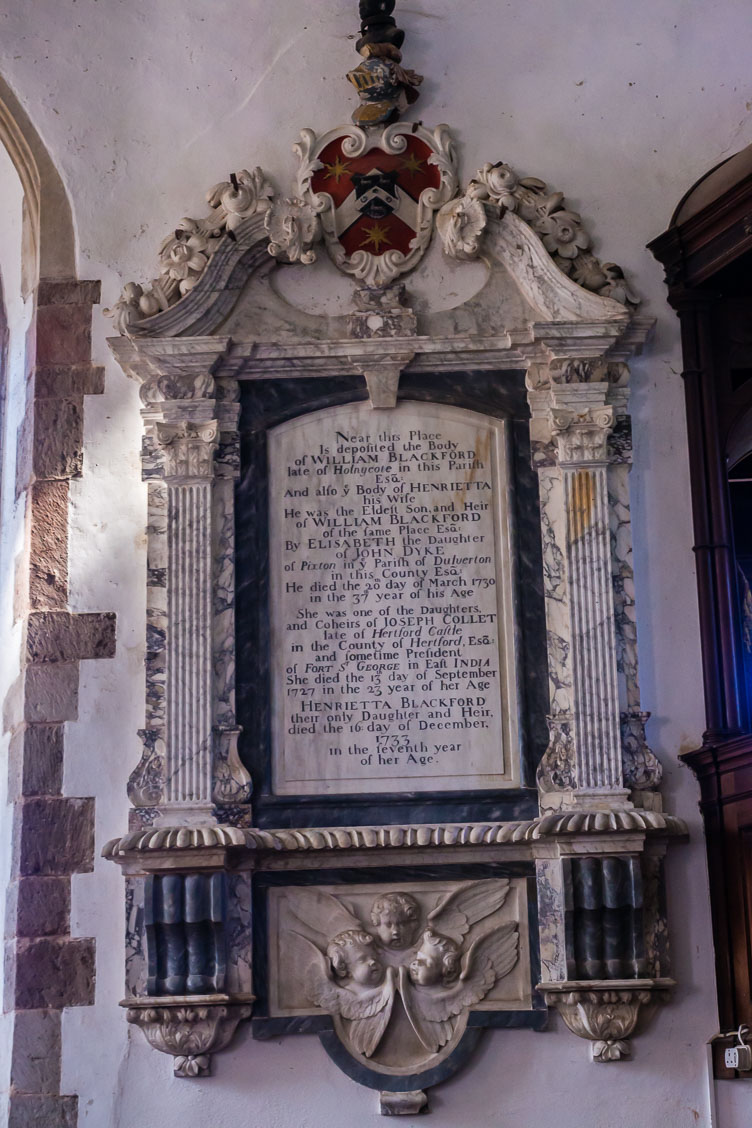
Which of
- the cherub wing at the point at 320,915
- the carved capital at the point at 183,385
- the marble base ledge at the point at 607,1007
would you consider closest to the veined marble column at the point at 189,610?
the carved capital at the point at 183,385

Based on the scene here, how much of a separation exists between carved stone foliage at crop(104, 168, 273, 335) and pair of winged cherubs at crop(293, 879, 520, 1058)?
7.70 ft

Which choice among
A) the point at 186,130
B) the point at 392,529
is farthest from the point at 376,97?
the point at 392,529

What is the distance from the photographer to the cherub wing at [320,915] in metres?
5.72

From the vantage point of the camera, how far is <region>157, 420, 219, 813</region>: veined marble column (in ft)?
19.1

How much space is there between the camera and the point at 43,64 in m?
6.57

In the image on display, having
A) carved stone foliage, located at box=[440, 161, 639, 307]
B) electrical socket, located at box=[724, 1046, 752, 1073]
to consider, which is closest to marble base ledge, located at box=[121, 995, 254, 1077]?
electrical socket, located at box=[724, 1046, 752, 1073]

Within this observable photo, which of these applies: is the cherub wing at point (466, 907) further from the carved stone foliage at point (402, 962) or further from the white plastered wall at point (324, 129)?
the white plastered wall at point (324, 129)

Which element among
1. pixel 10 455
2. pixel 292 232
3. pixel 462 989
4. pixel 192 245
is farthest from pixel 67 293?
pixel 462 989

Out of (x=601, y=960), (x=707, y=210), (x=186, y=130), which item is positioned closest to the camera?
(x=601, y=960)

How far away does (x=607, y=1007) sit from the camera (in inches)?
218

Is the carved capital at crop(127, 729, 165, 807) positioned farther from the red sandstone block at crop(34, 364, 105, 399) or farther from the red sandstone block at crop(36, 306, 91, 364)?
the red sandstone block at crop(36, 306, 91, 364)

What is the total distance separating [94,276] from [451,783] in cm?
244

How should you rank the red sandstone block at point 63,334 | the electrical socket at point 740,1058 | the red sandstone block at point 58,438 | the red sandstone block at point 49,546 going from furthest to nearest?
the red sandstone block at point 63,334
the red sandstone block at point 58,438
the red sandstone block at point 49,546
the electrical socket at point 740,1058

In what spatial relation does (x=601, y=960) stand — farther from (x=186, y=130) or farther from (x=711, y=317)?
(x=186, y=130)
